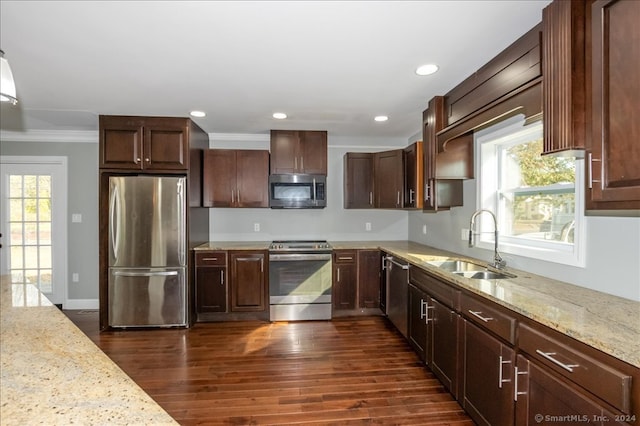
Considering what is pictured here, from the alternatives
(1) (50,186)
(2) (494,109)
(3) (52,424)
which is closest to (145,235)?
(1) (50,186)

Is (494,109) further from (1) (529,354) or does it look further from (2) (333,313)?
(2) (333,313)

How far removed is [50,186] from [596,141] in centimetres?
543

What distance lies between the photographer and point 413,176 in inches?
135

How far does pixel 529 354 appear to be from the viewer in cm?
145

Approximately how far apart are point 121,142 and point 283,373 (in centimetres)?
289

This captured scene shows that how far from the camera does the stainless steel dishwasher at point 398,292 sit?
9.98ft

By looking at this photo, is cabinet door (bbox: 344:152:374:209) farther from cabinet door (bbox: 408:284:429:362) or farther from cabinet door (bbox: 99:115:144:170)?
cabinet door (bbox: 99:115:144:170)

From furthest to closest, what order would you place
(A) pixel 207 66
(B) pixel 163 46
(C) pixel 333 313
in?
(C) pixel 333 313 < (A) pixel 207 66 < (B) pixel 163 46

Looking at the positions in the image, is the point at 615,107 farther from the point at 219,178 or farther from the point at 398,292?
the point at 219,178

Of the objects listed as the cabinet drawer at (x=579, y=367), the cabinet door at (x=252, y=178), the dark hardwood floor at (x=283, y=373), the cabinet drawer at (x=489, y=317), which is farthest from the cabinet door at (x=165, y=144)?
the cabinet drawer at (x=579, y=367)

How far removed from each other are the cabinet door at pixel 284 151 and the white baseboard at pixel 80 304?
298 cm

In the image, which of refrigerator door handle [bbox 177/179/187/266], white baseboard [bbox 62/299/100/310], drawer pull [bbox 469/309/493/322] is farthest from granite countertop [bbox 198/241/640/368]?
white baseboard [bbox 62/299/100/310]

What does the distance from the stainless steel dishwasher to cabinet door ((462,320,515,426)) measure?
1.05 meters

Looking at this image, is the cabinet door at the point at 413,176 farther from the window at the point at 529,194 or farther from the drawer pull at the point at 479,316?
the drawer pull at the point at 479,316
